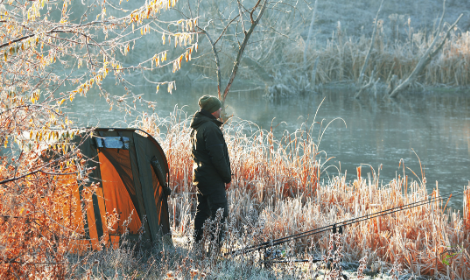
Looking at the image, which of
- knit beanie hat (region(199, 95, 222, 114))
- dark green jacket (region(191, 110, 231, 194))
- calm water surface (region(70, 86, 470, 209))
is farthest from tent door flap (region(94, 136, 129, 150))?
calm water surface (region(70, 86, 470, 209))

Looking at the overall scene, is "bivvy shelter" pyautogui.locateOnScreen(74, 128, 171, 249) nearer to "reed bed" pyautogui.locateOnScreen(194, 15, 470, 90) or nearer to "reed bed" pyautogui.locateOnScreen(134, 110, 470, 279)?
"reed bed" pyautogui.locateOnScreen(134, 110, 470, 279)

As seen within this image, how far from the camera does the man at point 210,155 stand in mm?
4168

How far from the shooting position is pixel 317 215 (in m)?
5.33

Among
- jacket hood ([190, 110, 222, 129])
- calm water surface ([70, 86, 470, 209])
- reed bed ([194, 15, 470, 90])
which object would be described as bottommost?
calm water surface ([70, 86, 470, 209])

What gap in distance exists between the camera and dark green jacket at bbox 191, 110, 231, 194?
416 cm

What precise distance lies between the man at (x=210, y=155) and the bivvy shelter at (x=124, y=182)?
413mm

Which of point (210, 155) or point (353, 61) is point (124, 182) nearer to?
A: point (210, 155)

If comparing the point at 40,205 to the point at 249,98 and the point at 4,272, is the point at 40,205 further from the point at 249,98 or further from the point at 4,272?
the point at 249,98

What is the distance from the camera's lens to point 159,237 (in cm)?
442

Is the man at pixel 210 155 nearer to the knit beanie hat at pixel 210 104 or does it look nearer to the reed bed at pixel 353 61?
the knit beanie hat at pixel 210 104

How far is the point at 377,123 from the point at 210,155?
1313 cm

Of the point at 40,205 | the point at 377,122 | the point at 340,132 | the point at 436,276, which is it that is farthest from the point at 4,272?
the point at 377,122

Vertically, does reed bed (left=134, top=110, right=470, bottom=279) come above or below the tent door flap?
below

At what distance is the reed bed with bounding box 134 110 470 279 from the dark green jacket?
0.42 metres
